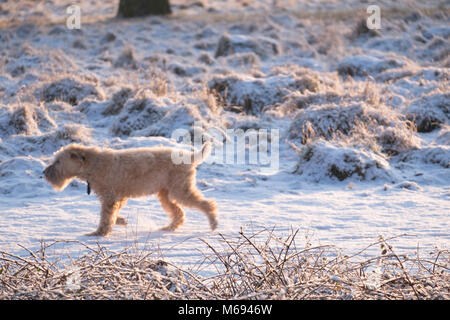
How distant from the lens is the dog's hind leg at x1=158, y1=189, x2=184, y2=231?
6.64 metres

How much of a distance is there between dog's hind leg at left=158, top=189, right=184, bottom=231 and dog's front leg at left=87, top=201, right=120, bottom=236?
0.62 meters

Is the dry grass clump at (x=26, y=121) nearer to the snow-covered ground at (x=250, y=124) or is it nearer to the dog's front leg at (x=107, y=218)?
the snow-covered ground at (x=250, y=124)

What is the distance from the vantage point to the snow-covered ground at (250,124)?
665 cm

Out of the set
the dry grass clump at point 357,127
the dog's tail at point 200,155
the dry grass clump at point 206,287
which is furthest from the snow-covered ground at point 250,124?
the dog's tail at point 200,155

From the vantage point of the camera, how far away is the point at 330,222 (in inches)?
267

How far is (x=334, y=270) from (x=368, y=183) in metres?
5.03

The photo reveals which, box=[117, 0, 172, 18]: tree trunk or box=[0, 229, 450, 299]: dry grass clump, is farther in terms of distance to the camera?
box=[117, 0, 172, 18]: tree trunk

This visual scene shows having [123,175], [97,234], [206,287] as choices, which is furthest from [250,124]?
[206,287]

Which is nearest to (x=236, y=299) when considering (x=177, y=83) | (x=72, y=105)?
(x=72, y=105)

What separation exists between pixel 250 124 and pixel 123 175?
5374mm

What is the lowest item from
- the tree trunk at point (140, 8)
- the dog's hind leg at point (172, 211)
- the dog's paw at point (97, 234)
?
the dog's paw at point (97, 234)

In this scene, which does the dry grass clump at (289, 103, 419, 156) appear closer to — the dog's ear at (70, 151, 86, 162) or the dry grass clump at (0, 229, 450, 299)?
the dog's ear at (70, 151, 86, 162)

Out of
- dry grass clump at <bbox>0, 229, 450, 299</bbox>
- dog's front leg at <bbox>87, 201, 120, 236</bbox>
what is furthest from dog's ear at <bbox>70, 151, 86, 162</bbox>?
dry grass clump at <bbox>0, 229, 450, 299</bbox>
